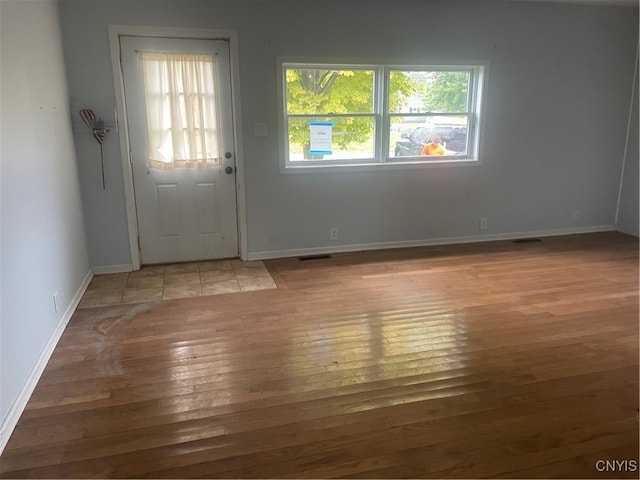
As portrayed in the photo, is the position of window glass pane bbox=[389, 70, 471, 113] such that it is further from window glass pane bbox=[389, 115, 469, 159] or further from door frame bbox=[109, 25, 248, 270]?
door frame bbox=[109, 25, 248, 270]

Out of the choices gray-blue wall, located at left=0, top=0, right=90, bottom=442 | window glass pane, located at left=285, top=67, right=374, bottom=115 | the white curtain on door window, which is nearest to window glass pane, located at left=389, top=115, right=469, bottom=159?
window glass pane, located at left=285, top=67, right=374, bottom=115

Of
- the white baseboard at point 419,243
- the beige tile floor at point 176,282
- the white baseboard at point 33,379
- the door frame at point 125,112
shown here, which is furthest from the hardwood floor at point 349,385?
the door frame at point 125,112

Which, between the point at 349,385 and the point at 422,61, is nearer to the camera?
the point at 349,385

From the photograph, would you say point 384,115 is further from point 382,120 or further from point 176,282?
point 176,282

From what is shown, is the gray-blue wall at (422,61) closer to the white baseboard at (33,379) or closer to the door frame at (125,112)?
the door frame at (125,112)

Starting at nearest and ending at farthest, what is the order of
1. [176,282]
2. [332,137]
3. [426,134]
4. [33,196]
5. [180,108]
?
[33,196]
[176,282]
[180,108]
[332,137]
[426,134]

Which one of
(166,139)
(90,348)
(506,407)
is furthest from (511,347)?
(166,139)

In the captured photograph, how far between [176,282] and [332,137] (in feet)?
6.66

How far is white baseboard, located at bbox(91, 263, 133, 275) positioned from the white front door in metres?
0.16

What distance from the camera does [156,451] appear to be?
2.00m

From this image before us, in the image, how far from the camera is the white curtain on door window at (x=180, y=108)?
4.14 metres

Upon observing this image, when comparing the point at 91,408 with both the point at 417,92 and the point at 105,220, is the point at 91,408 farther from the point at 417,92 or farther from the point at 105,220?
the point at 417,92

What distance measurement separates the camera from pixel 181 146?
4.32 meters

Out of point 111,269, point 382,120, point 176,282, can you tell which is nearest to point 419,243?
point 382,120
